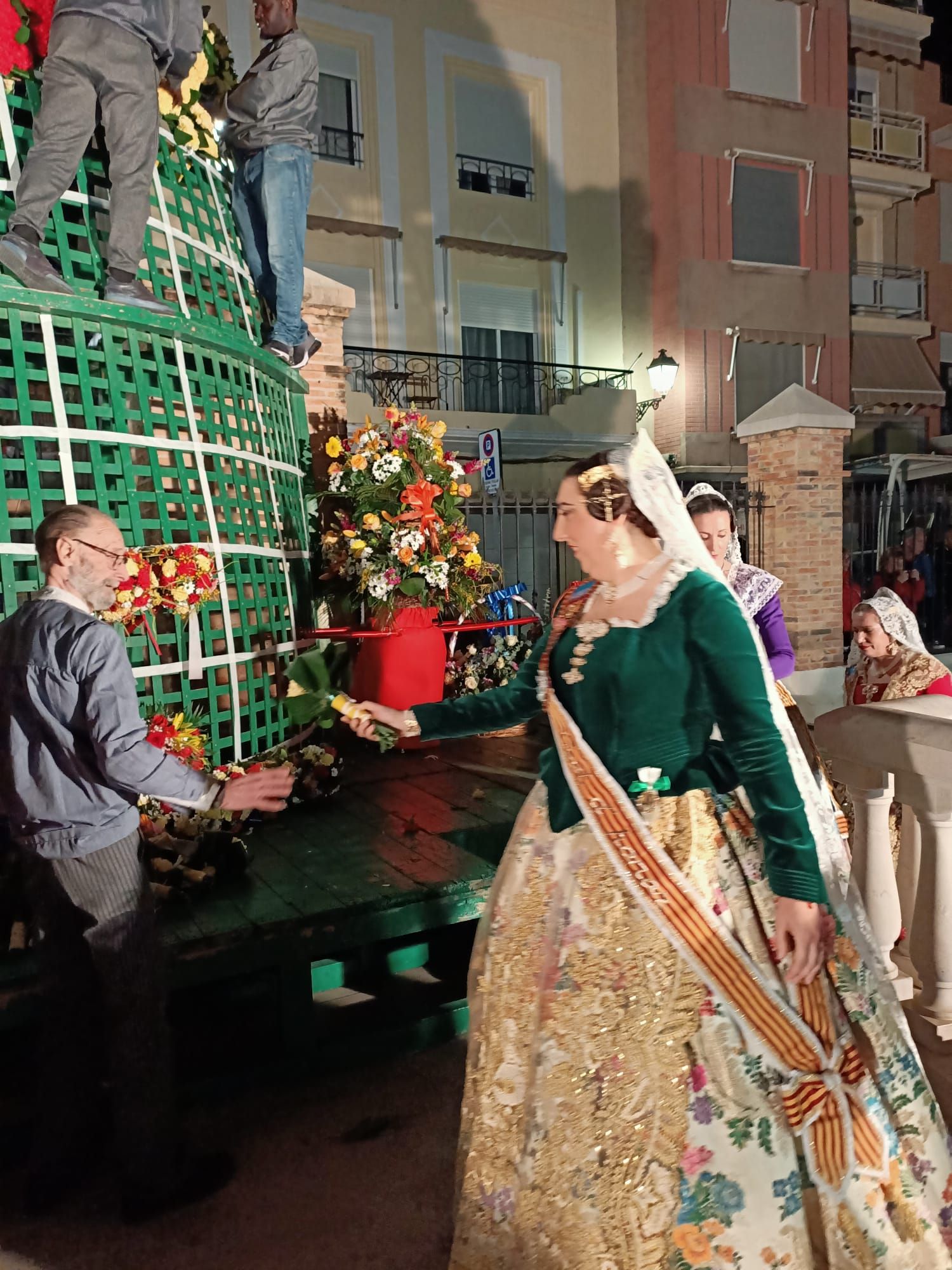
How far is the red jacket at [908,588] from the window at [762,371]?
600cm

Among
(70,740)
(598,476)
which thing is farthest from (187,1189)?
(598,476)

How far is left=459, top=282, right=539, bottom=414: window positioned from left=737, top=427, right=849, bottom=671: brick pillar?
20.4 ft

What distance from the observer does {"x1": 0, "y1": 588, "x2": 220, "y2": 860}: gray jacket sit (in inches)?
92.7

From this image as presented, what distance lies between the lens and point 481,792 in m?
4.62

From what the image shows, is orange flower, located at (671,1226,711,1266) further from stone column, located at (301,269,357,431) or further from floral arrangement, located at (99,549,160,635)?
stone column, located at (301,269,357,431)

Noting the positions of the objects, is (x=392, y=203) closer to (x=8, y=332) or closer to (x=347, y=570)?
(x=347, y=570)

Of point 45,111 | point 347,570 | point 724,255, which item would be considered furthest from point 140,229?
point 724,255

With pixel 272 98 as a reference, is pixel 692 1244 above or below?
below

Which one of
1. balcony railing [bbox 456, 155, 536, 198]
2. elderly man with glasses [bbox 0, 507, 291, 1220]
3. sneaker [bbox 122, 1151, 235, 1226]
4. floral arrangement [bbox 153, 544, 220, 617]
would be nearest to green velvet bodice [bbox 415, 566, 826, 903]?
elderly man with glasses [bbox 0, 507, 291, 1220]

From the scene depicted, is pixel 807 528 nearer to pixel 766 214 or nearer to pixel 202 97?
pixel 202 97

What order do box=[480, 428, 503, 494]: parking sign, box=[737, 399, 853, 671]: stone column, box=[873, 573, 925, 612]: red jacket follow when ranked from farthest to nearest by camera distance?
1. box=[873, 573, 925, 612]: red jacket
2. box=[737, 399, 853, 671]: stone column
3. box=[480, 428, 503, 494]: parking sign

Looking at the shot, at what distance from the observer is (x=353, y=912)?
126 inches

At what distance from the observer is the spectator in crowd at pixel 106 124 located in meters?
3.41

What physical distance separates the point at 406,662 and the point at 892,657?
8.87 ft
